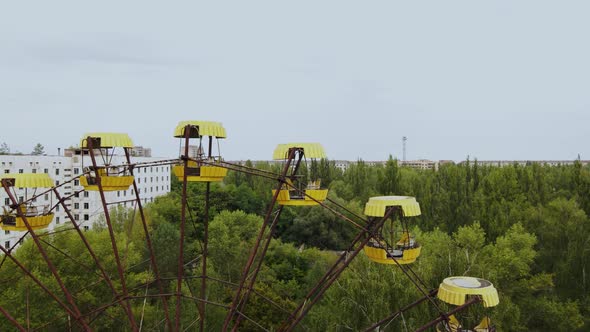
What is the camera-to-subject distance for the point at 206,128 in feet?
27.2

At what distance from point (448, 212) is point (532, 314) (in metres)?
11.3

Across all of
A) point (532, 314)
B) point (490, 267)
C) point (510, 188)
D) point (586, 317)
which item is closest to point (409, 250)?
point (490, 267)

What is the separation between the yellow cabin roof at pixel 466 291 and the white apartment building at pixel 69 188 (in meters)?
24.2

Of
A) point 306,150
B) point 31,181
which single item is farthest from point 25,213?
point 306,150

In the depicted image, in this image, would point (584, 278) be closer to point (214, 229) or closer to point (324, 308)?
point (324, 308)

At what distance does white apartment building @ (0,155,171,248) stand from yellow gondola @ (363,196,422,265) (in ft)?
74.6

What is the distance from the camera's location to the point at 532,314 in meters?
21.6

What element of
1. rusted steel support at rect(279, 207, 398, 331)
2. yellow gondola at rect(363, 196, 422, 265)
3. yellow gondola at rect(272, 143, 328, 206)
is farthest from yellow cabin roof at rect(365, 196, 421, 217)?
yellow gondola at rect(272, 143, 328, 206)

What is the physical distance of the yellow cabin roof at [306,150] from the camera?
8266 millimetres

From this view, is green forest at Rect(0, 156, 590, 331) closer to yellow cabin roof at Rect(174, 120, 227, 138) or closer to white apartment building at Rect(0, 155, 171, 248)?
yellow cabin roof at Rect(174, 120, 227, 138)

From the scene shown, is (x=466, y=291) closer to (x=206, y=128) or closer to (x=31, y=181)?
(x=206, y=128)

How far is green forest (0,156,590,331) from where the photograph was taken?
58.5 feet

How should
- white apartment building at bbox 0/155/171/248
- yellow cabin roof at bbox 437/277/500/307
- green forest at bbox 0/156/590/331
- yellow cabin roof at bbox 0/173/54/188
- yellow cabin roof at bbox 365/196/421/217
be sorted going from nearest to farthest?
1. yellow cabin roof at bbox 437/277/500/307
2. yellow cabin roof at bbox 365/196/421/217
3. yellow cabin roof at bbox 0/173/54/188
4. green forest at bbox 0/156/590/331
5. white apartment building at bbox 0/155/171/248

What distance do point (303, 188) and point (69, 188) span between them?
3572 centimetres
